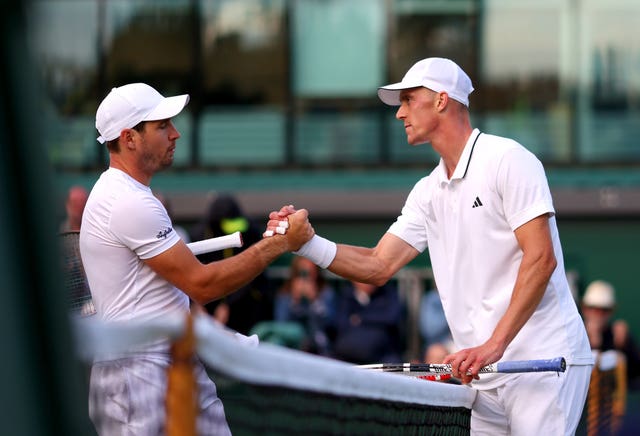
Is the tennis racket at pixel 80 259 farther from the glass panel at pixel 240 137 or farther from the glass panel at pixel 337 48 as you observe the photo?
the glass panel at pixel 337 48

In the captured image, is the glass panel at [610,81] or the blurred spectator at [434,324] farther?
the glass panel at [610,81]

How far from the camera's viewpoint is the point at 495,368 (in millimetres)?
4688

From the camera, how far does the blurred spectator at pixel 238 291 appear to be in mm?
9156

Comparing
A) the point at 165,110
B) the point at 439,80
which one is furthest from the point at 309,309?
the point at 165,110

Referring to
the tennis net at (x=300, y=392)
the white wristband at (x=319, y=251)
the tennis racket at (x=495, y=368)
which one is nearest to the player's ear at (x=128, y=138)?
the tennis net at (x=300, y=392)

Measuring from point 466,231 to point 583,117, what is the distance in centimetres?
1145

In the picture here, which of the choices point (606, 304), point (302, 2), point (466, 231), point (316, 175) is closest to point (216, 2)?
point (302, 2)

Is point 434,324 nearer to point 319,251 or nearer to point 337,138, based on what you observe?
point 337,138

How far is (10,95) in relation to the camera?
1.63 metres

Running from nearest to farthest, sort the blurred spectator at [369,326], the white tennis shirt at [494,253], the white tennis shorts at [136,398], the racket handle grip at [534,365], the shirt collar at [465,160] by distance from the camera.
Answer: the white tennis shorts at [136,398] → the racket handle grip at [534,365] → the white tennis shirt at [494,253] → the shirt collar at [465,160] → the blurred spectator at [369,326]

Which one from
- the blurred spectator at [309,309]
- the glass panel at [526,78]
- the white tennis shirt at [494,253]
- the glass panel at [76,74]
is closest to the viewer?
the white tennis shirt at [494,253]

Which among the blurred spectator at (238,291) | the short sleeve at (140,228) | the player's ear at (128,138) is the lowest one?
the blurred spectator at (238,291)

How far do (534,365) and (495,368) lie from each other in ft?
0.60

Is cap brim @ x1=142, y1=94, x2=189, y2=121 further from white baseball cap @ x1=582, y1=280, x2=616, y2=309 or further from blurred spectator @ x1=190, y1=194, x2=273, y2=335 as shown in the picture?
white baseball cap @ x1=582, y1=280, x2=616, y2=309
